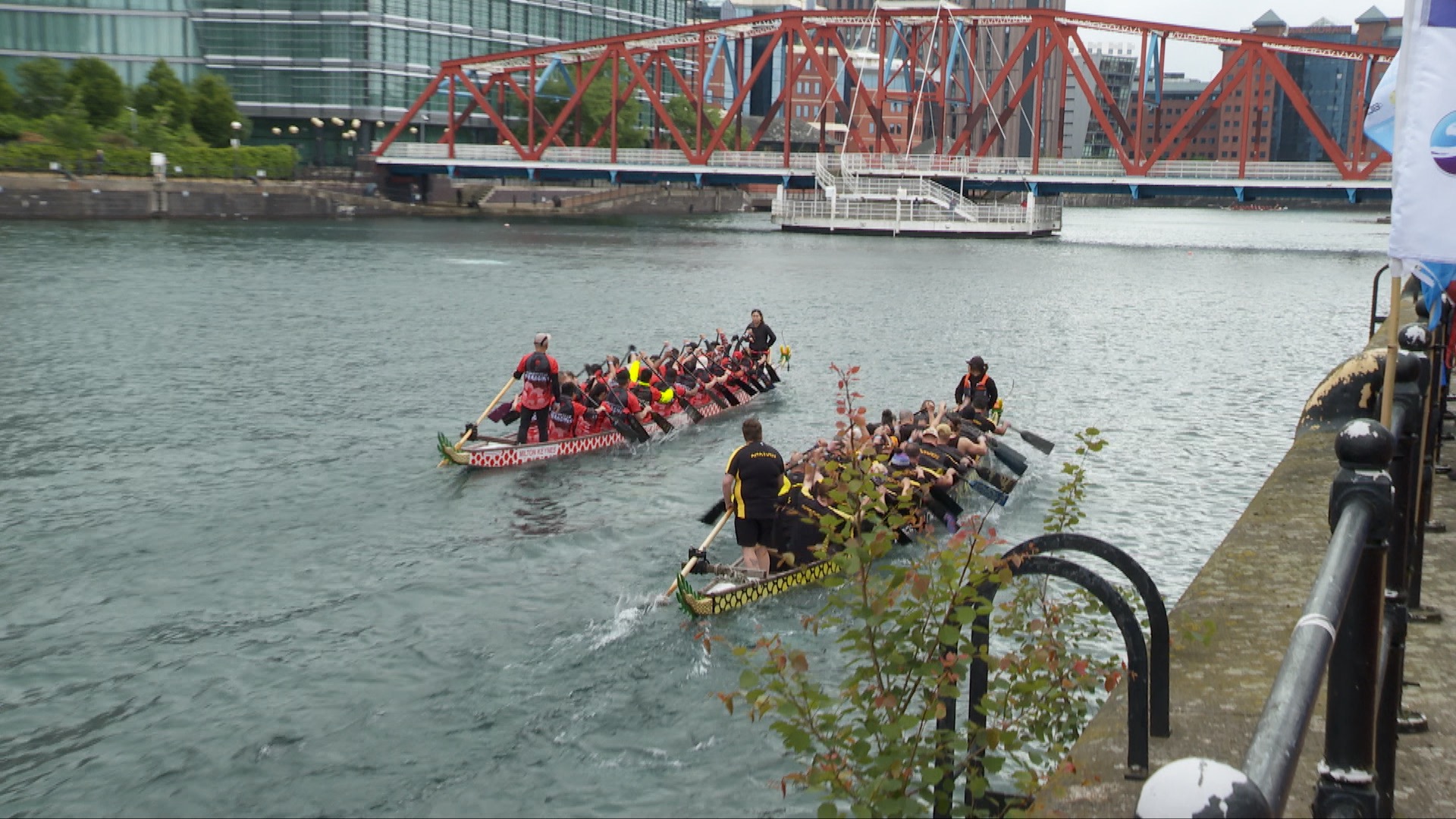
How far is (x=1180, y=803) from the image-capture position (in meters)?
2.14

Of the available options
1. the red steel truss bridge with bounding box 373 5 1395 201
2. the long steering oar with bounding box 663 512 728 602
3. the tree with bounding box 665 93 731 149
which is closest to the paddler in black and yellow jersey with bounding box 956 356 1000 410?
the long steering oar with bounding box 663 512 728 602

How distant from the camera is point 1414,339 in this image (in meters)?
7.30

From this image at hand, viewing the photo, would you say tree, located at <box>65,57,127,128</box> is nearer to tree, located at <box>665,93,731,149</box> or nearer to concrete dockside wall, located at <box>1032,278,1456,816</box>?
tree, located at <box>665,93,731,149</box>

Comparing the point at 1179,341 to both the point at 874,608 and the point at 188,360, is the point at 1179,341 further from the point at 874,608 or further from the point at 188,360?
the point at 874,608

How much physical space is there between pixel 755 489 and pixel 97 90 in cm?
8625

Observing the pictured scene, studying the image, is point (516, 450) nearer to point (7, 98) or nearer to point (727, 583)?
point (727, 583)

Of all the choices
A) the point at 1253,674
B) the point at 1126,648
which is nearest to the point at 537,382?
the point at 1253,674

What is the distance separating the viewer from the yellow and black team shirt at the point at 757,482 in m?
16.1

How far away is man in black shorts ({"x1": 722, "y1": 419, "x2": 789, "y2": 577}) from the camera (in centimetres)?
1609

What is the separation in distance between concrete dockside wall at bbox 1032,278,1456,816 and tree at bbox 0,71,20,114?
296ft

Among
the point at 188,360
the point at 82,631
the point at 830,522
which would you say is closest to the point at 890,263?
the point at 188,360

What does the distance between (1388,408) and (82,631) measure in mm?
14127

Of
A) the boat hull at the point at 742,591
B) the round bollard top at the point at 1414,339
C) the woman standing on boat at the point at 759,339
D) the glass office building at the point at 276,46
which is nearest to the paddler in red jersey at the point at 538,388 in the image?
the boat hull at the point at 742,591

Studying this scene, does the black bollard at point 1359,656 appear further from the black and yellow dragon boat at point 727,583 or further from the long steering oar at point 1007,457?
the long steering oar at point 1007,457
